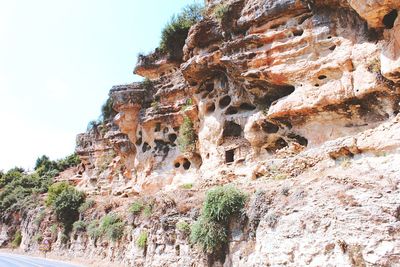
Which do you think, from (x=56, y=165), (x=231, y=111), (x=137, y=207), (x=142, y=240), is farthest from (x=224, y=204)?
(x=56, y=165)

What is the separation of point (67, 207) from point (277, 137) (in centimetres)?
1504

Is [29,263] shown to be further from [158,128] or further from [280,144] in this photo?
[280,144]

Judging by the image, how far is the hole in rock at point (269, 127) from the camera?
17.4m

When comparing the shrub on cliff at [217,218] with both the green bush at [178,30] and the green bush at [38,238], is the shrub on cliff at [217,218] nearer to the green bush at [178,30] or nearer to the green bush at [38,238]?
the green bush at [178,30]

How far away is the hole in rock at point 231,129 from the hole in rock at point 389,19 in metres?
8.56

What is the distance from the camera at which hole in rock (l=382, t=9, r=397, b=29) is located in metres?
13.2

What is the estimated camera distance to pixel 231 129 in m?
19.7

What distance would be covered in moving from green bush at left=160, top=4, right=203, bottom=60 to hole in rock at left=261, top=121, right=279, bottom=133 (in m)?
10.3

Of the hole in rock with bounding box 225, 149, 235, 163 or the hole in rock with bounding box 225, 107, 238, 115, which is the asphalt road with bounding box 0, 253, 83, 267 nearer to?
the hole in rock with bounding box 225, 149, 235, 163

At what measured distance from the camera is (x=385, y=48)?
41.9ft

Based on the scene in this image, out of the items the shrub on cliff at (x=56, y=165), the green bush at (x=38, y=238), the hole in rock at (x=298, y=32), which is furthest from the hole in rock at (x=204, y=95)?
the shrub on cliff at (x=56, y=165)

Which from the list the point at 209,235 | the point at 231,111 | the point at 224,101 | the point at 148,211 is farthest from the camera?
the point at 224,101

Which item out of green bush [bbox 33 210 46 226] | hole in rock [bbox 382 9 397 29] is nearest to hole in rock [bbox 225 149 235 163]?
hole in rock [bbox 382 9 397 29]

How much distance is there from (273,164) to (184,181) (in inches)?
302
